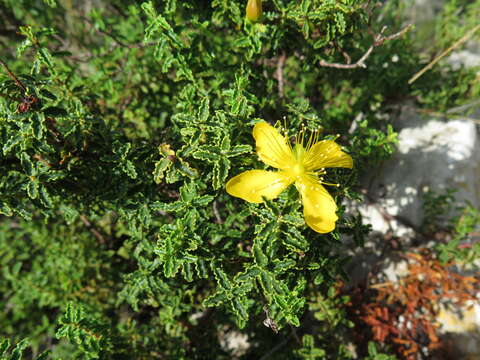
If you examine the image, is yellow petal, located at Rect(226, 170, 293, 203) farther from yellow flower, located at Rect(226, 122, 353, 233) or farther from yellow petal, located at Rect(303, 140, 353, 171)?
yellow petal, located at Rect(303, 140, 353, 171)

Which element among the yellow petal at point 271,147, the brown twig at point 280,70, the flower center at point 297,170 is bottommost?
the flower center at point 297,170

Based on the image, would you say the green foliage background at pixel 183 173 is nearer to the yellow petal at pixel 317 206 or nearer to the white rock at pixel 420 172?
the yellow petal at pixel 317 206

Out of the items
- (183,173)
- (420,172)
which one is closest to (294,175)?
(183,173)

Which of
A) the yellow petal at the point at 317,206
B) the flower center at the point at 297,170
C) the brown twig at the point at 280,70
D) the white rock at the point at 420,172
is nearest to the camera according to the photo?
the yellow petal at the point at 317,206

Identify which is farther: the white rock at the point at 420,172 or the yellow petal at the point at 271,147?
the white rock at the point at 420,172

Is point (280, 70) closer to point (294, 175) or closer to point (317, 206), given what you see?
point (294, 175)

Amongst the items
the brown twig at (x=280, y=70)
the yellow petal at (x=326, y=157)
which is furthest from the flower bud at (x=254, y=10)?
the yellow petal at (x=326, y=157)

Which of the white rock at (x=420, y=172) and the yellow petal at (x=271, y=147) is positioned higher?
the white rock at (x=420, y=172)
